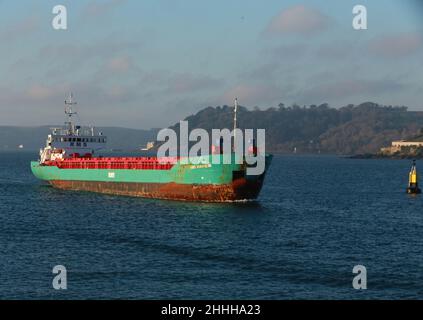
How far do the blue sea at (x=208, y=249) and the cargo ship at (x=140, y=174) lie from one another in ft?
6.32

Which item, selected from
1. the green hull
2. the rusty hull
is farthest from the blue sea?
the green hull

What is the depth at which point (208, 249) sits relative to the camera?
4325cm

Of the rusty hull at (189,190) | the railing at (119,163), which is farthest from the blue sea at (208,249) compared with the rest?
the railing at (119,163)

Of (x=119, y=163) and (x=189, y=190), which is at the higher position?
(x=119, y=163)

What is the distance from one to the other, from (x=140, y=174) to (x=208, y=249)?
110 feet

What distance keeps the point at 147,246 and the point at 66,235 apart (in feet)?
27.3

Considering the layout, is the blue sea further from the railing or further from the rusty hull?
the railing

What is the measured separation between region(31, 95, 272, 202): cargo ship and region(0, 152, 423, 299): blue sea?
193 cm

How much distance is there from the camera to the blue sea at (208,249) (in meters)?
33.5

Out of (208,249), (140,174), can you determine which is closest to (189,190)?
(140,174)

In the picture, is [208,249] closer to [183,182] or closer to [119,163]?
[183,182]
